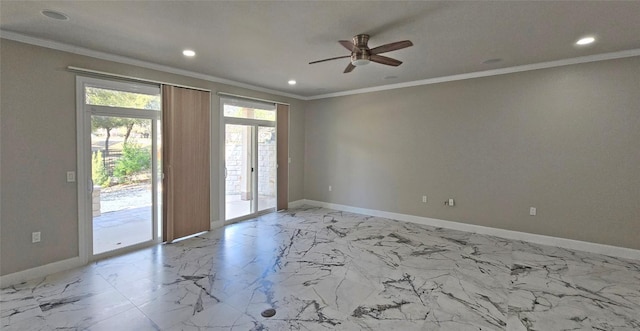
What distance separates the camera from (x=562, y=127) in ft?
14.1

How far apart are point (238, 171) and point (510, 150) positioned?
15.5 feet

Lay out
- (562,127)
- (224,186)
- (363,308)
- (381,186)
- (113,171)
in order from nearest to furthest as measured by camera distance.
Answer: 1. (363,308)
2. (113,171)
3. (562,127)
4. (224,186)
5. (381,186)

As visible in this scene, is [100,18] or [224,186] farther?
[224,186]

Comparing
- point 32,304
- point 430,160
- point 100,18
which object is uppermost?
point 100,18

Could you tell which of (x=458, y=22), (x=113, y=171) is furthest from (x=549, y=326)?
(x=113, y=171)

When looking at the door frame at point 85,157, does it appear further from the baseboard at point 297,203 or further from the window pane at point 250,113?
the baseboard at point 297,203

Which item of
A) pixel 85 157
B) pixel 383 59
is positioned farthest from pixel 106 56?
pixel 383 59

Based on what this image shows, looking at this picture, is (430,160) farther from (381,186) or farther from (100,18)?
(100,18)

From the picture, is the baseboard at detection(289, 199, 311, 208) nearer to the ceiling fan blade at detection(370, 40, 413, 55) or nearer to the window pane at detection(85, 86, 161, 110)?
the window pane at detection(85, 86, 161, 110)

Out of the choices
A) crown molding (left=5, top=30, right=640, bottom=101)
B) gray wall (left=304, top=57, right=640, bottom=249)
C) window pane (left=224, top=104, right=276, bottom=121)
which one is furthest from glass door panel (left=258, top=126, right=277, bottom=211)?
gray wall (left=304, top=57, right=640, bottom=249)

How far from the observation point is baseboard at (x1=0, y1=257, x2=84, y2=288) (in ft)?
10.5

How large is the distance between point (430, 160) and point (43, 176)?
561cm

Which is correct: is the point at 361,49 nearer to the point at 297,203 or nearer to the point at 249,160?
the point at 249,160

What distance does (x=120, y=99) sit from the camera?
4.02 m
